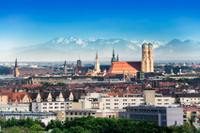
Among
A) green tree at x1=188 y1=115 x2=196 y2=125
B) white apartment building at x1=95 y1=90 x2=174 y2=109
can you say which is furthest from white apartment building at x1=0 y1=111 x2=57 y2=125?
green tree at x1=188 y1=115 x2=196 y2=125

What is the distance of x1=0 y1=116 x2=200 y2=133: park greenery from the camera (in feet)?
171

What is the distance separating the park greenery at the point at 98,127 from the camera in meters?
52.0

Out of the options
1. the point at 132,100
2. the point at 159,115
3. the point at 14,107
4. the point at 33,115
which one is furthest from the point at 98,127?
the point at 14,107

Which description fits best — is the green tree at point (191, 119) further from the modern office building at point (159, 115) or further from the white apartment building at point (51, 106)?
the white apartment building at point (51, 106)

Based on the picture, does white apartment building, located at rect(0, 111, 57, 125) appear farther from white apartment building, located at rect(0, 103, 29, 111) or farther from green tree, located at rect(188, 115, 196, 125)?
green tree, located at rect(188, 115, 196, 125)

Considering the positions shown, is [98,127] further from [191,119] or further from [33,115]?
[33,115]

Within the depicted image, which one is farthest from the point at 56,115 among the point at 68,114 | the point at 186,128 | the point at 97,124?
the point at 186,128

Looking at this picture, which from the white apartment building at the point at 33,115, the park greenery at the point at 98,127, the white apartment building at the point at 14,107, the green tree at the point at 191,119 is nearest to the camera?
the park greenery at the point at 98,127

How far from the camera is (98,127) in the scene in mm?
55750

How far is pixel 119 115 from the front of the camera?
213 ft

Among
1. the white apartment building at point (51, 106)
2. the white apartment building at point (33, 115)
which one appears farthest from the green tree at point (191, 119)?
the white apartment building at point (51, 106)

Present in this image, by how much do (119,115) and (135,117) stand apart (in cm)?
381

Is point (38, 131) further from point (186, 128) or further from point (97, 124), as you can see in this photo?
point (186, 128)

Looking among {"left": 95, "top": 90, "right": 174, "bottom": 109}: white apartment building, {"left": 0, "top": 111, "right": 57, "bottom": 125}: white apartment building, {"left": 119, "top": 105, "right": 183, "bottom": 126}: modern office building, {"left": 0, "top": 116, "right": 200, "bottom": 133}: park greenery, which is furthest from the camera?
{"left": 95, "top": 90, "right": 174, "bottom": 109}: white apartment building
